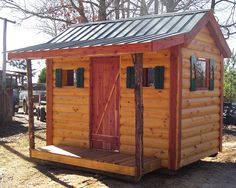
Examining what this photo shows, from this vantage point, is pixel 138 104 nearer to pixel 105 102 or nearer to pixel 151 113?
pixel 151 113

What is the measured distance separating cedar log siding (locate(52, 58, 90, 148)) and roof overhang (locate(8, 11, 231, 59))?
3.98ft

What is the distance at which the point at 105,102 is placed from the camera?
31.3ft

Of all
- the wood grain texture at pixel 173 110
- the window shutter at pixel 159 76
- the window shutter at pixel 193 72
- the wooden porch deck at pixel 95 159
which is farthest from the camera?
the window shutter at pixel 193 72

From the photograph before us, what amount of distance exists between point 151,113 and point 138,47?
2.05 m

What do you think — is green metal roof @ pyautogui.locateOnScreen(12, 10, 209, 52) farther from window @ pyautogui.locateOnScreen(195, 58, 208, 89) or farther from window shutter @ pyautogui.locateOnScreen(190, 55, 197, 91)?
window @ pyautogui.locateOnScreen(195, 58, 208, 89)

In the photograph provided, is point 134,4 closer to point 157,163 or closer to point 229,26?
point 229,26

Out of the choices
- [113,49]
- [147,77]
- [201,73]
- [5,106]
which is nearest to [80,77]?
[147,77]

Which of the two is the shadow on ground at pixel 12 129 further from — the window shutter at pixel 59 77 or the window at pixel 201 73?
the window at pixel 201 73

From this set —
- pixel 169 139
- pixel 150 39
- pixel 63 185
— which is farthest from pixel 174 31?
pixel 63 185

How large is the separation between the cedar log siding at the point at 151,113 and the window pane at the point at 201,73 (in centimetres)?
120

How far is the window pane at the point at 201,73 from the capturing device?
30.8ft

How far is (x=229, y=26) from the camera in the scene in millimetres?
20875

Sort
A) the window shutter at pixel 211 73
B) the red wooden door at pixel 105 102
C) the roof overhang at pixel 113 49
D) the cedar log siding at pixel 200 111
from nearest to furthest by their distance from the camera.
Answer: the roof overhang at pixel 113 49 → the cedar log siding at pixel 200 111 → the red wooden door at pixel 105 102 → the window shutter at pixel 211 73

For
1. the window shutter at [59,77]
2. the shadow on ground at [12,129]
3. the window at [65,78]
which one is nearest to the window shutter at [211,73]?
the window at [65,78]
